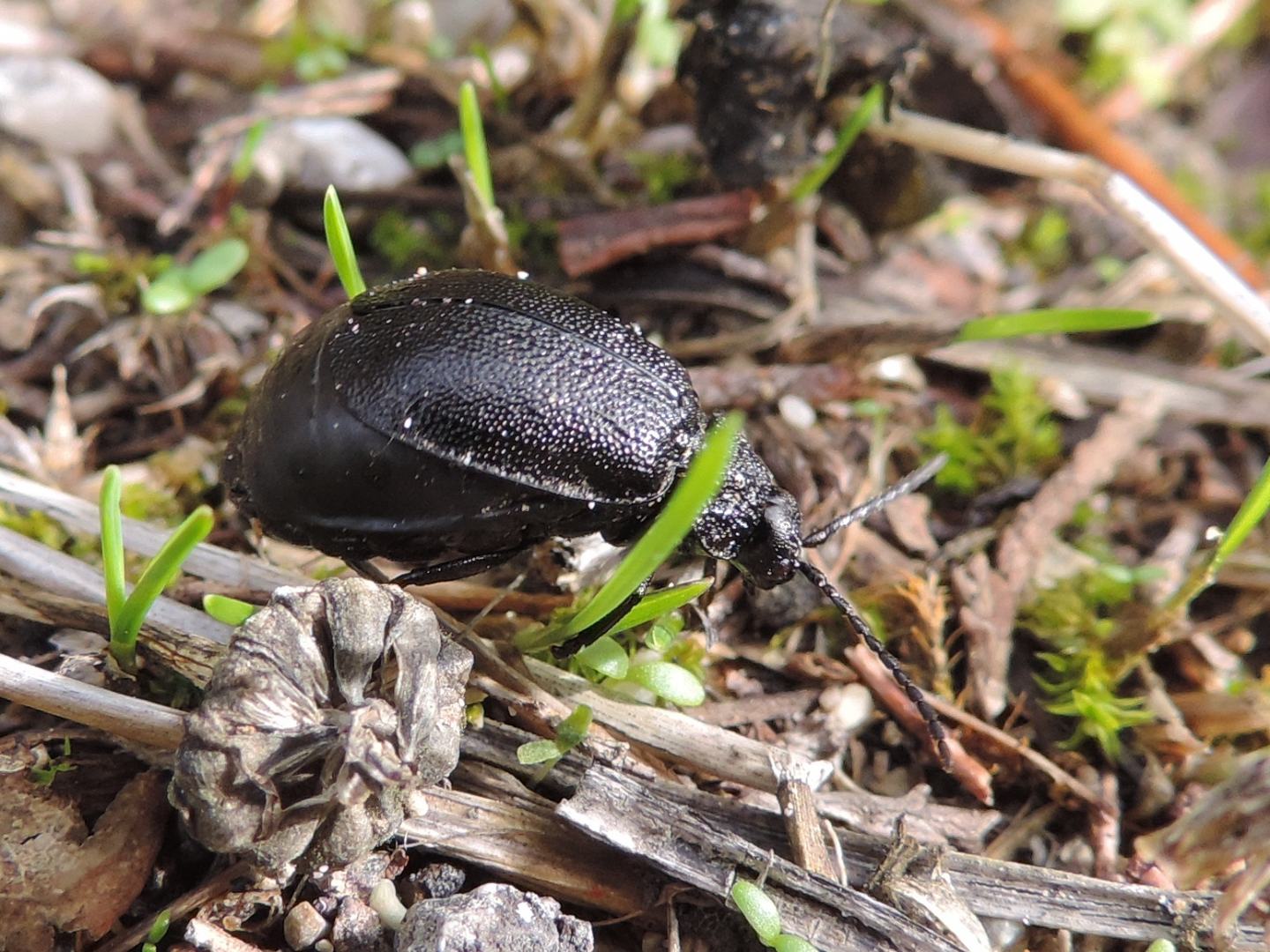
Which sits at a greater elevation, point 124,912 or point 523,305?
point 523,305

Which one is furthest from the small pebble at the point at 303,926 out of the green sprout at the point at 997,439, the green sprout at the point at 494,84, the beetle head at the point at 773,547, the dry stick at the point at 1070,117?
the dry stick at the point at 1070,117

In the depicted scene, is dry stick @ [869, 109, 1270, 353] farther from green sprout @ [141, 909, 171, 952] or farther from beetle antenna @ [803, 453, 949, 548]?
green sprout @ [141, 909, 171, 952]

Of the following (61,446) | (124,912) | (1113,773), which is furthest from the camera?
(61,446)

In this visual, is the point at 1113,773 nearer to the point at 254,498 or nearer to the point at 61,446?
the point at 254,498

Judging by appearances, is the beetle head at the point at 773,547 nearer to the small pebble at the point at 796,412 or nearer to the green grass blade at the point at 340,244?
the small pebble at the point at 796,412

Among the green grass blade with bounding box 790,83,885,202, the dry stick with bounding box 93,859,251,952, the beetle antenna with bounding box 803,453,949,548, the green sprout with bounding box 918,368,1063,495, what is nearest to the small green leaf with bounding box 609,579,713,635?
the beetle antenna with bounding box 803,453,949,548

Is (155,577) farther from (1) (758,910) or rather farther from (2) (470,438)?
(1) (758,910)

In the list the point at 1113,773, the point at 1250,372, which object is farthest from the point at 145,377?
the point at 1250,372

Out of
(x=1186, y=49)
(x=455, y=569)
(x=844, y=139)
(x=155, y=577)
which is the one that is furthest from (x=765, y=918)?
(x=1186, y=49)
